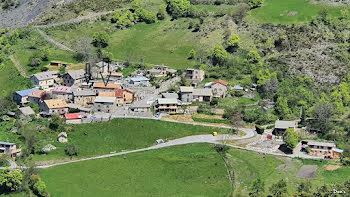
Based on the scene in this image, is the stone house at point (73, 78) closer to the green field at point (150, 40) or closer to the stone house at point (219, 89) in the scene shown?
the green field at point (150, 40)

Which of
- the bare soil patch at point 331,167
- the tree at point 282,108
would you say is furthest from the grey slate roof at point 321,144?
the tree at point 282,108

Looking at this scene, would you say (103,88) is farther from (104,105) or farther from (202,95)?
(202,95)

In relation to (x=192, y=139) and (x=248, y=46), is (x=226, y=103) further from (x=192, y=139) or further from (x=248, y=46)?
(x=248, y=46)

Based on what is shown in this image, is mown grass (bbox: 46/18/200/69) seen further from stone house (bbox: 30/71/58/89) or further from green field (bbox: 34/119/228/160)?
green field (bbox: 34/119/228/160)

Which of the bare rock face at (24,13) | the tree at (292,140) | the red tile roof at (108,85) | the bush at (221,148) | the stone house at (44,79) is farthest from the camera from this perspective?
the bare rock face at (24,13)

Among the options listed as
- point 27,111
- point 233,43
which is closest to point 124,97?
point 27,111

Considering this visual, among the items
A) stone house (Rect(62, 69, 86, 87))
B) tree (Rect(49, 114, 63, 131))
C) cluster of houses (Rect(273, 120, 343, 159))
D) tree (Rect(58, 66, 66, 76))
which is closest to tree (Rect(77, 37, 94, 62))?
tree (Rect(58, 66, 66, 76))
